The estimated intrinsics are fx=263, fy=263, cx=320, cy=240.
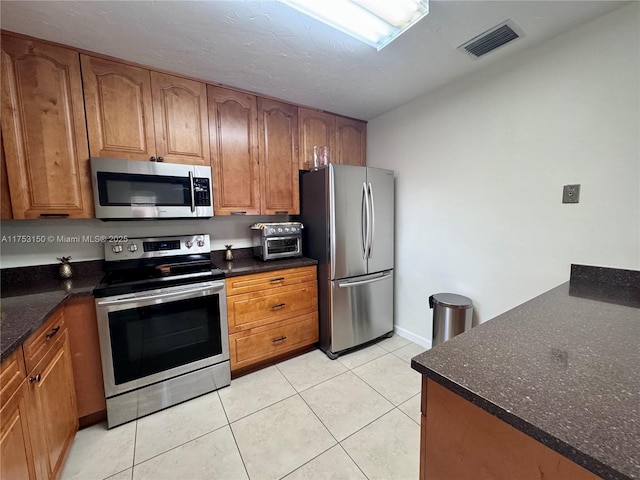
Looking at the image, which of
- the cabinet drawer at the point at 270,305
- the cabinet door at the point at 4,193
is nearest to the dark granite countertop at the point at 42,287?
the cabinet drawer at the point at 270,305

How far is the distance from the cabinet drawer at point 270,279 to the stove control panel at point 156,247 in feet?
1.67

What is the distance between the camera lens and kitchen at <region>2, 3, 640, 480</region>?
1467mm

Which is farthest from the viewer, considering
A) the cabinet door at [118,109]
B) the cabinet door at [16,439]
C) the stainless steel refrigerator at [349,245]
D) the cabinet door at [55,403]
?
the stainless steel refrigerator at [349,245]

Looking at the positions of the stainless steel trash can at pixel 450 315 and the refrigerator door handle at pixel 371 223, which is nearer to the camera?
the stainless steel trash can at pixel 450 315

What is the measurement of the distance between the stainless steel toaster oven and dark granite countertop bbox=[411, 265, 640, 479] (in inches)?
68.6

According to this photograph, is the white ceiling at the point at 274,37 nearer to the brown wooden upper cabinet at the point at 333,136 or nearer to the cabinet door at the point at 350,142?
the brown wooden upper cabinet at the point at 333,136

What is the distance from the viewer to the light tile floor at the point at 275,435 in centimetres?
139

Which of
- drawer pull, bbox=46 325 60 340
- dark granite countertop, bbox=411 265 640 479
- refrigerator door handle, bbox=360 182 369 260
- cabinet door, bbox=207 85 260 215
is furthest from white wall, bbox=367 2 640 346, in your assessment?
drawer pull, bbox=46 325 60 340

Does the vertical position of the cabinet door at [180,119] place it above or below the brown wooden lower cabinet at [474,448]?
above

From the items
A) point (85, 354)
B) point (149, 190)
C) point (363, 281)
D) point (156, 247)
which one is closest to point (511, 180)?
point (363, 281)

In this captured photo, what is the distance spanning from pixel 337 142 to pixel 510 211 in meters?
1.73

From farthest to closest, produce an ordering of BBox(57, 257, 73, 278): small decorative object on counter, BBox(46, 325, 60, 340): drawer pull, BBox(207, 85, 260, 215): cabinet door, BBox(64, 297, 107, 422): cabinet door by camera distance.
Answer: BBox(207, 85, 260, 215): cabinet door, BBox(57, 257, 73, 278): small decorative object on counter, BBox(64, 297, 107, 422): cabinet door, BBox(46, 325, 60, 340): drawer pull

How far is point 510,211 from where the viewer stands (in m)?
1.92

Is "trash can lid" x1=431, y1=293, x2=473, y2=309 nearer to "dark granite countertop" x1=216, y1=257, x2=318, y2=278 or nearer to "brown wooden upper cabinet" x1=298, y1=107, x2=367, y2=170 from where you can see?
"dark granite countertop" x1=216, y1=257, x2=318, y2=278
